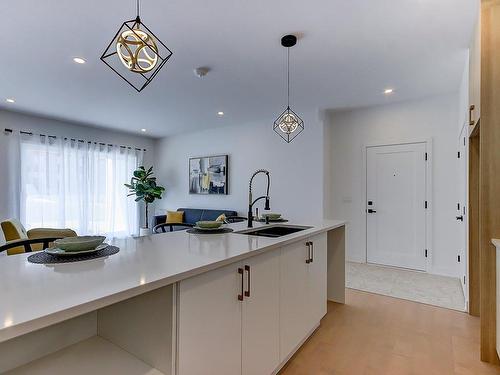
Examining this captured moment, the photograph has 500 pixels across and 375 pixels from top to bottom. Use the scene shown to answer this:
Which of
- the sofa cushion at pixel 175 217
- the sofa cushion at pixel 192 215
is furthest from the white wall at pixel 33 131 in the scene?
the sofa cushion at pixel 192 215

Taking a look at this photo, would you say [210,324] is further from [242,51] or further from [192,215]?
Answer: [192,215]

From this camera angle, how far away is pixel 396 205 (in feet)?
14.6

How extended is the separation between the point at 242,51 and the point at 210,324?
2.50 m

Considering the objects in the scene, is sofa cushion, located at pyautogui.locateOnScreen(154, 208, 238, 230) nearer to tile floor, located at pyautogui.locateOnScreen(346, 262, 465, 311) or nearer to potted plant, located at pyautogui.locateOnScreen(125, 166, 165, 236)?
potted plant, located at pyautogui.locateOnScreen(125, 166, 165, 236)

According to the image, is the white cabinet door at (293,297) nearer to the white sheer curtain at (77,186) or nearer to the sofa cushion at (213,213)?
the sofa cushion at (213,213)

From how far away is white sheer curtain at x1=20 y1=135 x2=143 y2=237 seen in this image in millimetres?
5086

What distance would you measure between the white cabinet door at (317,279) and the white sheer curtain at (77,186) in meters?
5.13

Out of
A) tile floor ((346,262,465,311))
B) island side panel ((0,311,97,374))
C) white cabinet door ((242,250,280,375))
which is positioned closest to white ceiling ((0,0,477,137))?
white cabinet door ((242,250,280,375))

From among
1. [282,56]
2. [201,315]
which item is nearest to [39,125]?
[282,56]

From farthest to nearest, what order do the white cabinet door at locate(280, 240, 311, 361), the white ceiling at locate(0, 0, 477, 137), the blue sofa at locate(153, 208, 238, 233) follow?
the blue sofa at locate(153, 208, 238, 233) → the white ceiling at locate(0, 0, 477, 137) → the white cabinet door at locate(280, 240, 311, 361)

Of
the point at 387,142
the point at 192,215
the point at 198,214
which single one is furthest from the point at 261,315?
the point at 192,215

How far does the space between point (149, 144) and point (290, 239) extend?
630 cm

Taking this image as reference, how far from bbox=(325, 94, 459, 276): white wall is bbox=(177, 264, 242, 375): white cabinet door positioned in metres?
3.75

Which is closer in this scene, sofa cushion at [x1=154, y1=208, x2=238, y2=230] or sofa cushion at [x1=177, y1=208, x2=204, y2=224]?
sofa cushion at [x1=154, y1=208, x2=238, y2=230]
